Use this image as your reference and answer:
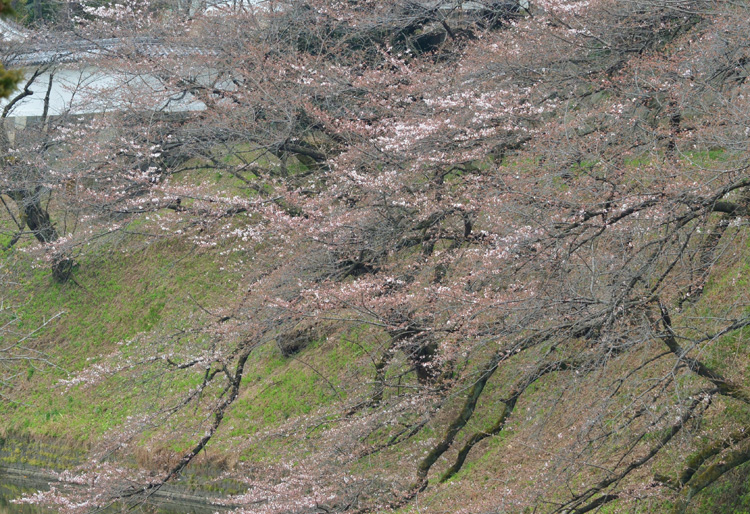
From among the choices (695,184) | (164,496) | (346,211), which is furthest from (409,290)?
(164,496)

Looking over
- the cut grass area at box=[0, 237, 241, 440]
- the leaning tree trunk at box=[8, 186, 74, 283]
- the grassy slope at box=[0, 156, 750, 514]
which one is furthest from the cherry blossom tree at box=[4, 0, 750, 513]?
the leaning tree trunk at box=[8, 186, 74, 283]

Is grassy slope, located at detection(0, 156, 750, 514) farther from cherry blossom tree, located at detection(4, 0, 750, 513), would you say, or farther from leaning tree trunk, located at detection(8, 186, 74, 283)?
leaning tree trunk, located at detection(8, 186, 74, 283)

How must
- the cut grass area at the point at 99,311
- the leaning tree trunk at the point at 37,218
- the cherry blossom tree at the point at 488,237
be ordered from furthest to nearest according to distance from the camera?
1. the leaning tree trunk at the point at 37,218
2. the cut grass area at the point at 99,311
3. the cherry blossom tree at the point at 488,237

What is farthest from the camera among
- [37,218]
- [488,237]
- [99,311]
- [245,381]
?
[99,311]

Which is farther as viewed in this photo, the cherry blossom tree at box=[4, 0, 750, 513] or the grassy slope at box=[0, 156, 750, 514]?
the grassy slope at box=[0, 156, 750, 514]

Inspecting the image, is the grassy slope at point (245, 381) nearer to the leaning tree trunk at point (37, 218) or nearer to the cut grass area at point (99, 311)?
the cut grass area at point (99, 311)

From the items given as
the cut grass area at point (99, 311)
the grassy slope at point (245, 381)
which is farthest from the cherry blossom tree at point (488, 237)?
the cut grass area at point (99, 311)

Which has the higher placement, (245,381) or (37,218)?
(37,218)

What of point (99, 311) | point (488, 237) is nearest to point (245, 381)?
point (99, 311)

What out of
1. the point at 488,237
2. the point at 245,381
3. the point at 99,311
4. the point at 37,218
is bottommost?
the point at 99,311

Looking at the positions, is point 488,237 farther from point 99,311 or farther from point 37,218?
point 37,218

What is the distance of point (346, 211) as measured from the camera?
10.4 meters

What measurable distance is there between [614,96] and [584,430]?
211 inches

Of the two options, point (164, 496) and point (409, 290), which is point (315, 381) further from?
point (409, 290)
